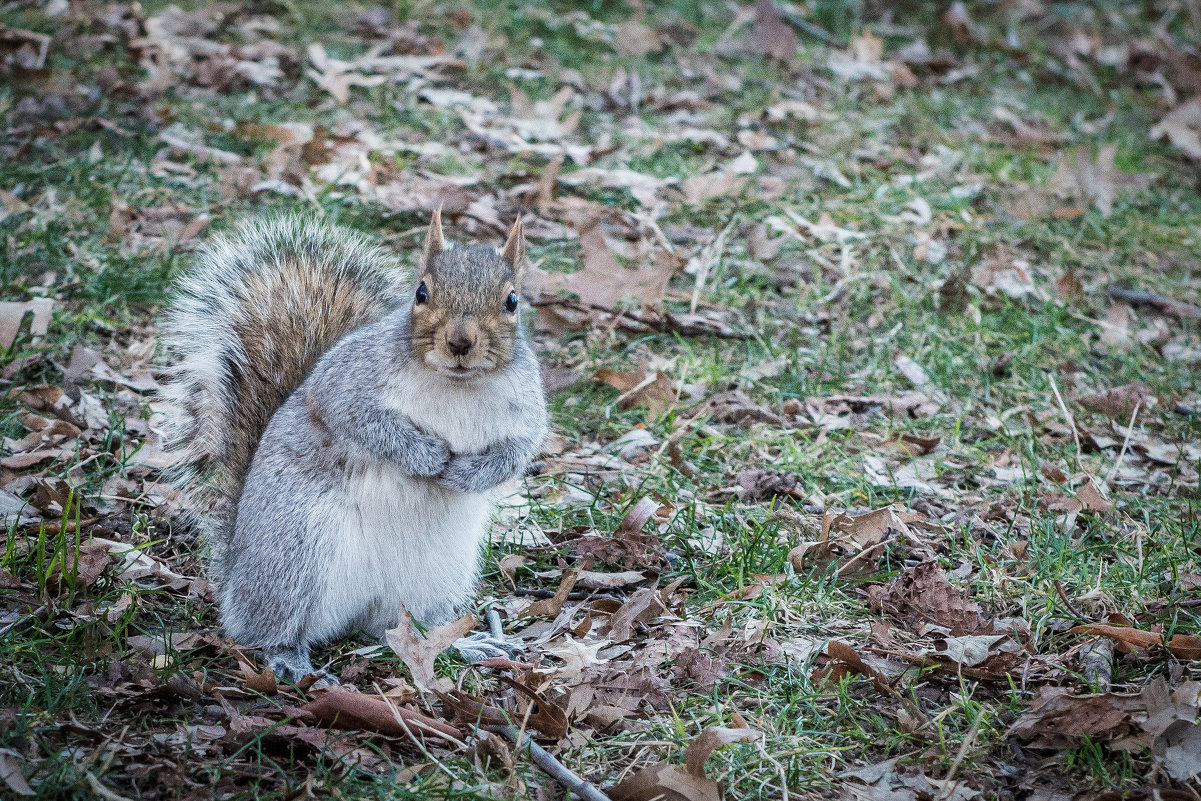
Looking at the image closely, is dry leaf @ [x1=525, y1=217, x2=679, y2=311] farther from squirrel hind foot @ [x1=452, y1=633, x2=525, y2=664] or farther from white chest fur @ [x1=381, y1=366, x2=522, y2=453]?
squirrel hind foot @ [x1=452, y1=633, x2=525, y2=664]

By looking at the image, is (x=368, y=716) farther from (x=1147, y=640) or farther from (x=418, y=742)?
(x=1147, y=640)

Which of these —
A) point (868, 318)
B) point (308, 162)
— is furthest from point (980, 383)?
point (308, 162)

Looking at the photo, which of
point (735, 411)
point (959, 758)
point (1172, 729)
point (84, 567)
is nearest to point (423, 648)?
point (84, 567)

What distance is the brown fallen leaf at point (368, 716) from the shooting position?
2250mm

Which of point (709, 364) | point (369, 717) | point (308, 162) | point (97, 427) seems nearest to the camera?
point (369, 717)

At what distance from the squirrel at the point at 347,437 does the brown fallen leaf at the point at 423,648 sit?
0.68 feet

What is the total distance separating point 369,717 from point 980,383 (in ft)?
8.40

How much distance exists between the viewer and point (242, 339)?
2816 mm

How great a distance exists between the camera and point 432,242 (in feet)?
8.51

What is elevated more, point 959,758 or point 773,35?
point 773,35

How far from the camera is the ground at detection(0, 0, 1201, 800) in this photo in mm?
2254

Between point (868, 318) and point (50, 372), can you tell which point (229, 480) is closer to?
point (50, 372)

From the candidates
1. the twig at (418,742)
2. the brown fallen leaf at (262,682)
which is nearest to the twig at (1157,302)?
the twig at (418,742)

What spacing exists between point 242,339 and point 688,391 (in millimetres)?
1557
